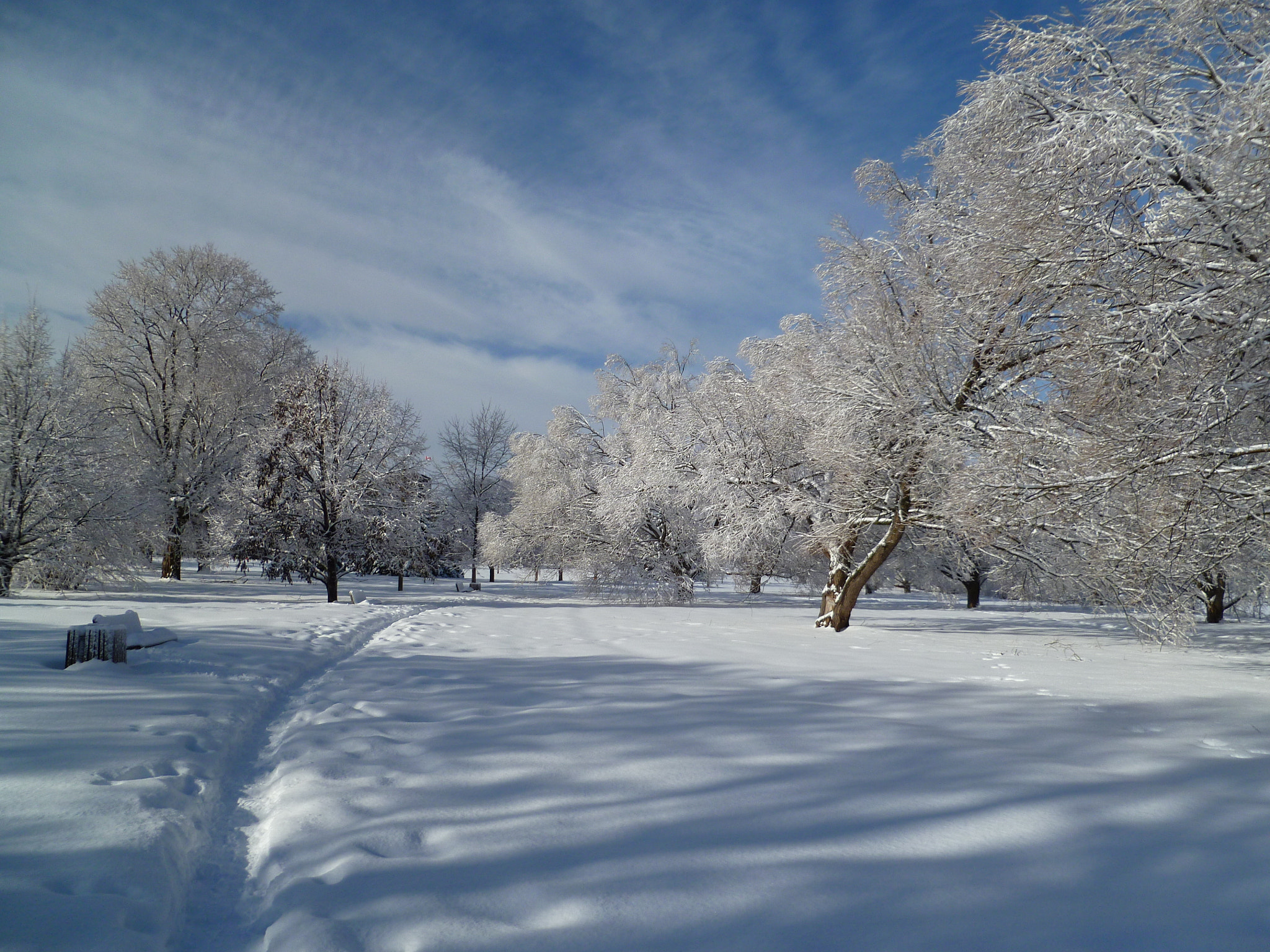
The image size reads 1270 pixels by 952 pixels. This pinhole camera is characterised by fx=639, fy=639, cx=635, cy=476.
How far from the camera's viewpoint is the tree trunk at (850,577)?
1162 centimetres

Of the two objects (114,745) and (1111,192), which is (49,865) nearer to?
(114,745)

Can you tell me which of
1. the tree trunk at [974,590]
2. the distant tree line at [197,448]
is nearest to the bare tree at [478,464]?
the distant tree line at [197,448]

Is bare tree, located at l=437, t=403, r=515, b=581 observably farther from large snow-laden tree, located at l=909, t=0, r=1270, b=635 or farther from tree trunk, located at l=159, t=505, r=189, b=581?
large snow-laden tree, located at l=909, t=0, r=1270, b=635

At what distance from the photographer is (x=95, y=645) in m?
5.95

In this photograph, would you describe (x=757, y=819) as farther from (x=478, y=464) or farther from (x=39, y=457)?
(x=478, y=464)

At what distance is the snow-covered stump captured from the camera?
5777 mm

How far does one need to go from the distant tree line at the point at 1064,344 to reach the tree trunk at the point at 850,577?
0.07 meters

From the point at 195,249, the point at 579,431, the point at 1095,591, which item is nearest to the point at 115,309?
the point at 195,249

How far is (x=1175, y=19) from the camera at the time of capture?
17.8ft

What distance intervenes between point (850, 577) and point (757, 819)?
10.5m

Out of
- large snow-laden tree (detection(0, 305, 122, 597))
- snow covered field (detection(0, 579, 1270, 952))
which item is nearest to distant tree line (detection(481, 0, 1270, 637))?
snow covered field (detection(0, 579, 1270, 952))

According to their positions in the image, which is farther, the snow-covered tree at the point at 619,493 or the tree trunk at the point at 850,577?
the snow-covered tree at the point at 619,493

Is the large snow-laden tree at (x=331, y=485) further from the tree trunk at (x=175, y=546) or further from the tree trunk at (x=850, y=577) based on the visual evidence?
the tree trunk at (x=850, y=577)

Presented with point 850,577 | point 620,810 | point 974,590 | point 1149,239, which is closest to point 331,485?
point 850,577
